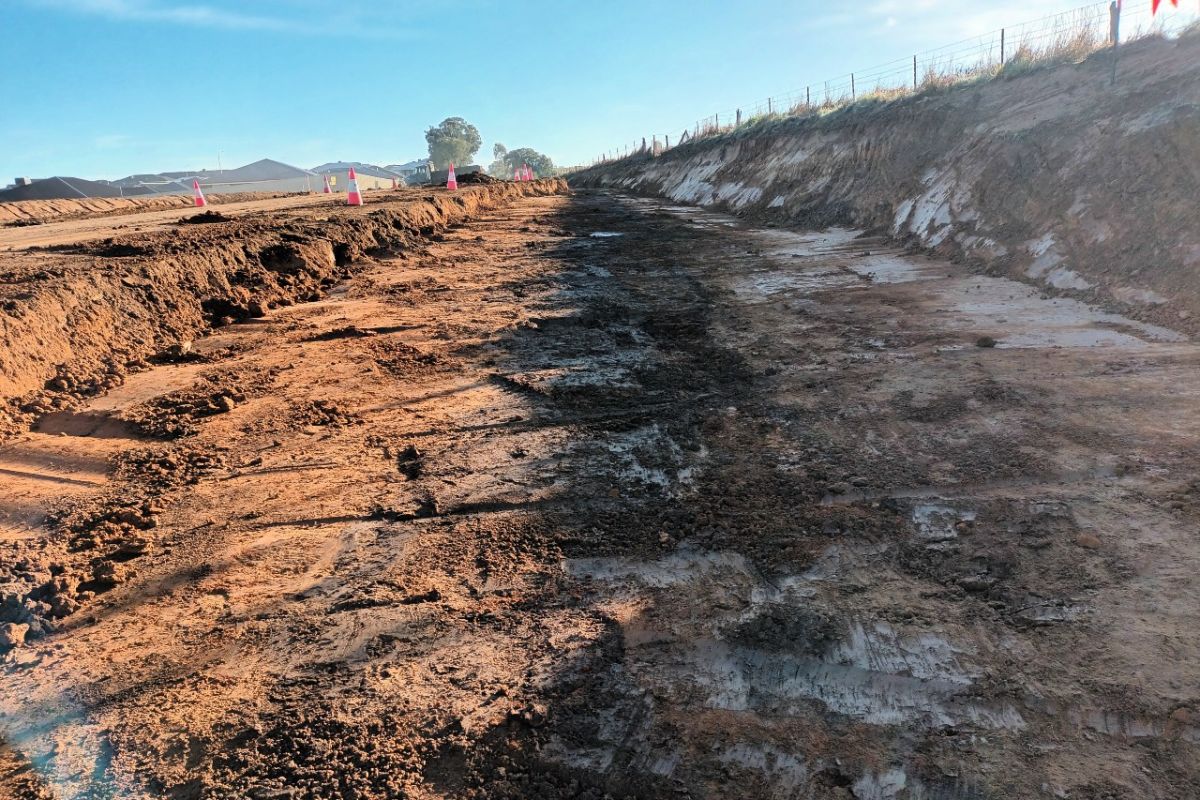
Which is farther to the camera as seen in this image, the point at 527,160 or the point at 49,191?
the point at 527,160

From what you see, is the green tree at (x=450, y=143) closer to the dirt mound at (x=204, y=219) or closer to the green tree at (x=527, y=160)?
the green tree at (x=527, y=160)

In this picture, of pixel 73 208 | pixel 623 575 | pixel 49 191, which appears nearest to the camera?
pixel 623 575

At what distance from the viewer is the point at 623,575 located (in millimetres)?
3047

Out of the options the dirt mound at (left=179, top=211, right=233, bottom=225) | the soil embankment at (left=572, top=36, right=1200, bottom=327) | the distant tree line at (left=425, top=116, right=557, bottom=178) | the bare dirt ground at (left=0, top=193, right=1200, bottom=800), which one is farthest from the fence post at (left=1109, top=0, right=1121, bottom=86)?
the distant tree line at (left=425, top=116, right=557, bottom=178)

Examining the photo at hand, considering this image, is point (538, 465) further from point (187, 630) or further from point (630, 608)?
point (187, 630)

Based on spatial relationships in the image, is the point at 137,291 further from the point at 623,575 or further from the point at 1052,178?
the point at 1052,178

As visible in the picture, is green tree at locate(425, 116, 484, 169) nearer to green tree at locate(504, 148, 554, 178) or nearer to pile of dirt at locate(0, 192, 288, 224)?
green tree at locate(504, 148, 554, 178)

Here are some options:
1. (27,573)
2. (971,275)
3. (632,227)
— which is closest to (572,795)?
(27,573)

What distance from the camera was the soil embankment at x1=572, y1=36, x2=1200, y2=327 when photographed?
266 inches

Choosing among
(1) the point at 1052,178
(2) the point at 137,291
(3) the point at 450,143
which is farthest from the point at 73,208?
(3) the point at 450,143

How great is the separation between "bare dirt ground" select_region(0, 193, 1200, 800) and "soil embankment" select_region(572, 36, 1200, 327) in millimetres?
1635

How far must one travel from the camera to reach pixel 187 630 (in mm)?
2738

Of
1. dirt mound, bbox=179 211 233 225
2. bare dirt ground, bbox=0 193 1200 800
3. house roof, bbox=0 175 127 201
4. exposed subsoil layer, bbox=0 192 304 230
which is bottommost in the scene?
bare dirt ground, bbox=0 193 1200 800

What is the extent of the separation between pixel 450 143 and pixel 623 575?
100521mm
